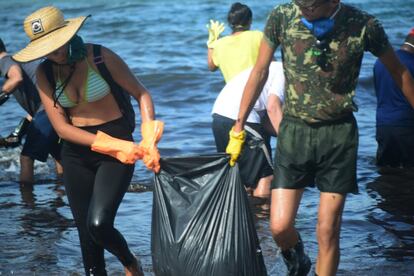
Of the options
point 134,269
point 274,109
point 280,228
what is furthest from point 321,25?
point 274,109

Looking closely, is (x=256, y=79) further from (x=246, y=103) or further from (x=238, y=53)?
(x=238, y=53)

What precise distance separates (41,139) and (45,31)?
3.28 m

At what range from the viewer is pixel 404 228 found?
6.32 m

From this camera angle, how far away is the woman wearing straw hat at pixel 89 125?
442 centimetres

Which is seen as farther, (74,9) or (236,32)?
(74,9)

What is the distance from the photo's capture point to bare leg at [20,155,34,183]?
315 inches

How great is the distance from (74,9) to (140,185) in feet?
56.1

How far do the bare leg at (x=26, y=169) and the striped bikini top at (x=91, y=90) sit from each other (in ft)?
11.7

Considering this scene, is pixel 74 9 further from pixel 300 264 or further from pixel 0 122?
pixel 300 264

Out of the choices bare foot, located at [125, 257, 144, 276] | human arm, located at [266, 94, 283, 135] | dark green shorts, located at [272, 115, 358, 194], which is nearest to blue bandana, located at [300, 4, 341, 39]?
dark green shorts, located at [272, 115, 358, 194]

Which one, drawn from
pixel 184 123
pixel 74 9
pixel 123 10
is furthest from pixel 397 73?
pixel 74 9

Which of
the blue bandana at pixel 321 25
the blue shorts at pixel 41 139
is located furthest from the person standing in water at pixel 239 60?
the blue bandana at pixel 321 25

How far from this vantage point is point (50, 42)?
442 cm

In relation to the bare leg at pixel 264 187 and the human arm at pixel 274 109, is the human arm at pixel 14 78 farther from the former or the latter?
the human arm at pixel 274 109
